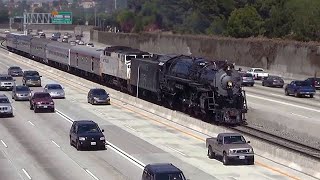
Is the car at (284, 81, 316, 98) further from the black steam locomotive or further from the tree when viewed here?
the tree

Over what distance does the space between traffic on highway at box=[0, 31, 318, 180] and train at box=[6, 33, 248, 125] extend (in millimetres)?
133

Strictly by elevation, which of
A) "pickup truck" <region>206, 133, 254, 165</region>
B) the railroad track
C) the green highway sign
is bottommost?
the railroad track

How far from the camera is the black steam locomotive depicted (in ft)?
139

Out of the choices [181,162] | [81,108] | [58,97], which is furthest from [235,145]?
[58,97]

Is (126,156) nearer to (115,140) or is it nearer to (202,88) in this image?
(115,140)

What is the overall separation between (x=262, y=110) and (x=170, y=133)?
13.0 metres

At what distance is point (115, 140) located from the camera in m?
37.6

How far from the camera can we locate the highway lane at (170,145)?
28.6 m

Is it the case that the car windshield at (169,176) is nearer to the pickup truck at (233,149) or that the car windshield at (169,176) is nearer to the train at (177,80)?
the pickup truck at (233,149)

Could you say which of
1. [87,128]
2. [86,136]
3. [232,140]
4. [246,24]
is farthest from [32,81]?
[246,24]

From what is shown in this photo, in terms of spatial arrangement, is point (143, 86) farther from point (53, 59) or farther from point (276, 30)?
point (276, 30)

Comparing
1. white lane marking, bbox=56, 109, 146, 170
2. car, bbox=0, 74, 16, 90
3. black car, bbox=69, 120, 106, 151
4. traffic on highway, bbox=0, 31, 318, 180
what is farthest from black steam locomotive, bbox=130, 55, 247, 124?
car, bbox=0, 74, 16, 90

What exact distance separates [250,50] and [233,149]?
238 ft

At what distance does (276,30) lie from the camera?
110 metres
